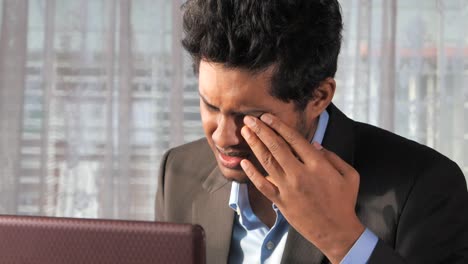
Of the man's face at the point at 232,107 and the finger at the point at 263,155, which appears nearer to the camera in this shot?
the finger at the point at 263,155

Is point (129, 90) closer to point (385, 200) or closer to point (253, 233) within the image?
point (253, 233)

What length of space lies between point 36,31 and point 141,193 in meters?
0.78

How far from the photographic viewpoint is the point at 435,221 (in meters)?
1.14

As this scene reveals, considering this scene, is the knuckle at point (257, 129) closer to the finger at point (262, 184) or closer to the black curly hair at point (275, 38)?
the finger at point (262, 184)

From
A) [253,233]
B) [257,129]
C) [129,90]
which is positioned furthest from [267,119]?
[129,90]

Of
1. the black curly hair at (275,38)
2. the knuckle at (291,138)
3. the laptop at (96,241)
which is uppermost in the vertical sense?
the black curly hair at (275,38)

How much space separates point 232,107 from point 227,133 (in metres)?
0.04

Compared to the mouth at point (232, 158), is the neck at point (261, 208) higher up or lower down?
lower down

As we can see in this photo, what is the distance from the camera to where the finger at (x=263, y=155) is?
922mm

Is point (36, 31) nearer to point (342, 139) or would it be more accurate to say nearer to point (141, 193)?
point (141, 193)

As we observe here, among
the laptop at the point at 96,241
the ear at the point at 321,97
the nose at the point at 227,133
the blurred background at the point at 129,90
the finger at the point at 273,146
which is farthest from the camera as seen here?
the blurred background at the point at 129,90

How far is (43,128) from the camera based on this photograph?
2.89m

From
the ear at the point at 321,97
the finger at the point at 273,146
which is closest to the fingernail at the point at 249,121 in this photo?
the finger at the point at 273,146

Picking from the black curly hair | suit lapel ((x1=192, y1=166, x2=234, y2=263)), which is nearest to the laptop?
the black curly hair
